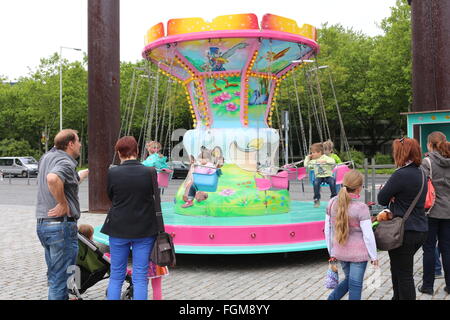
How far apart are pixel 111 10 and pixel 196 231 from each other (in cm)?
823

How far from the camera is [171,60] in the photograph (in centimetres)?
941

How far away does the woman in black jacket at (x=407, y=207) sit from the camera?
4.47 meters

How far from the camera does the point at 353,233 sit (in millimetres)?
4352

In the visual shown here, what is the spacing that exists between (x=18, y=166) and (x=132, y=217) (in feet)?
126

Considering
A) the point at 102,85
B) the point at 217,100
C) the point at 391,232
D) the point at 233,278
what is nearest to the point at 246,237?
the point at 233,278

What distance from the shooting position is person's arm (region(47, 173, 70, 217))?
4320 millimetres

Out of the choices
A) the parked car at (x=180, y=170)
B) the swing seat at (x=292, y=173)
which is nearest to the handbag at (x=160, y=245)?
the swing seat at (x=292, y=173)

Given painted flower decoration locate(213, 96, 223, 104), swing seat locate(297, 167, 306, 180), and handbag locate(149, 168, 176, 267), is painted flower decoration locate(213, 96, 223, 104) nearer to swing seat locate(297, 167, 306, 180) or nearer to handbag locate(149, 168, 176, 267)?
swing seat locate(297, 167, 306, 180)

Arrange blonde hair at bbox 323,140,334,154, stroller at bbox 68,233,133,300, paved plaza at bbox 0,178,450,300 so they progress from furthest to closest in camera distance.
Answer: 1. blonde hair at bbox 323,140,334,154
2. paved plaza at bbox 0,178,450,300
3. stroller at bbox 68,233,133,300

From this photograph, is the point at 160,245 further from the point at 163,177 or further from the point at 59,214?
the point at 163,177

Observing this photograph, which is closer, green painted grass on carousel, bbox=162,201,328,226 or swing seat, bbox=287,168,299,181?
green painted grass on carousel, bbox=162,201,328,226

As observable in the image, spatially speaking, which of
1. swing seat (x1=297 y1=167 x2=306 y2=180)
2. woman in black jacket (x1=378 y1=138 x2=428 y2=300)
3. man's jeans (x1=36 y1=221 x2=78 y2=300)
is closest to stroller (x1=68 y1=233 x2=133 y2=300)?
man's jeans (x1=36 y1=221 x2=78 y2=300)

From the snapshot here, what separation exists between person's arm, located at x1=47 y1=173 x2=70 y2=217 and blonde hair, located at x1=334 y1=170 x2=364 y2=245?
7.83ft

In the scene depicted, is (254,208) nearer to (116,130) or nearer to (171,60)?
(171,60)
